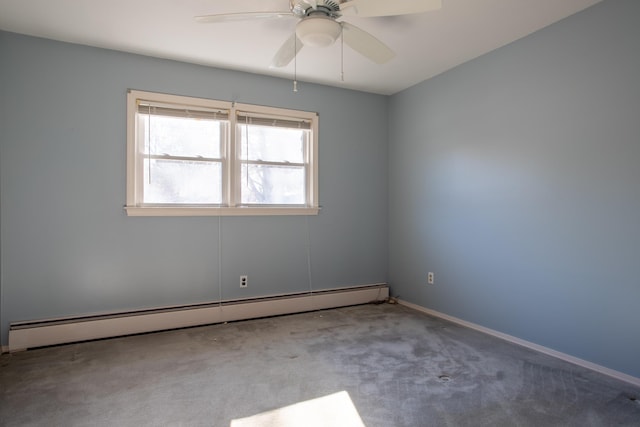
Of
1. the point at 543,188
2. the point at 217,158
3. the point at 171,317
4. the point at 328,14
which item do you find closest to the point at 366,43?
the point at 328,14

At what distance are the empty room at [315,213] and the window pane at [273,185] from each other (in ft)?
0.08

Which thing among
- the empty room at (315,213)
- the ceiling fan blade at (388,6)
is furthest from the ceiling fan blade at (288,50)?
the ceiling fan blade at (388,6)

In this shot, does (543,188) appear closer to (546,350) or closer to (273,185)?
(546,350)

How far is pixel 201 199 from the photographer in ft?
11.5

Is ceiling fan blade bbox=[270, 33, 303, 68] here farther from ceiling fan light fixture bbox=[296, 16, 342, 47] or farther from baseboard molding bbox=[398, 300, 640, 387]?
baseboard molding bbox=[398, 300, 640, 387]

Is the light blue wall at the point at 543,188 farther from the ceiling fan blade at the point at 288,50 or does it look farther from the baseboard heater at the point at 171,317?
the ceiling fan blade at the point at 288,50

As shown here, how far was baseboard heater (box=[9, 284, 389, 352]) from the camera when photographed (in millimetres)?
2830

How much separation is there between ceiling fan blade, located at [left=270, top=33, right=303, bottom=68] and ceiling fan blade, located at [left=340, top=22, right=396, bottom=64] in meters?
0.34

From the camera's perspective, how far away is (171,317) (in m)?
3.27

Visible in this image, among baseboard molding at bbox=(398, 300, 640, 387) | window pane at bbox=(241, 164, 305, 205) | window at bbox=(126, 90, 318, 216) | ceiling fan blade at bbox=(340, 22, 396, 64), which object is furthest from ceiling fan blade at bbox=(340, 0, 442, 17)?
baseboard molding at bbox=(398, 300, 640, 387)

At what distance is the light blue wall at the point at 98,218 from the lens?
2.84 metres

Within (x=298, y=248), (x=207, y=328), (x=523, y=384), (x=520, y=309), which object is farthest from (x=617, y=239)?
(x=207, y=328)

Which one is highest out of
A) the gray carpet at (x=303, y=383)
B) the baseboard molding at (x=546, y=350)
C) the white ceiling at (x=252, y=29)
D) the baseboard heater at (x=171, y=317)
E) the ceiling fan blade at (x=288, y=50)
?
the white ceiling at (x=252, y=29)

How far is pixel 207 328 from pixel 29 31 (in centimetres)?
283
